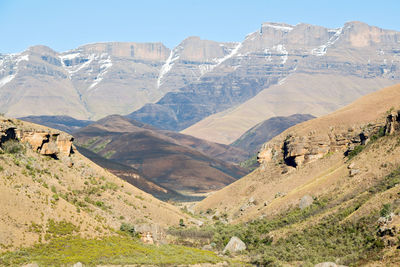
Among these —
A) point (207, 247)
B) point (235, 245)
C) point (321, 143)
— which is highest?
point (321, 143)

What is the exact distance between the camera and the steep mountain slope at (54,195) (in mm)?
64312

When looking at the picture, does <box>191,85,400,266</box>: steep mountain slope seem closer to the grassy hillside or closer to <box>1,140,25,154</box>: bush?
the grassy hillside

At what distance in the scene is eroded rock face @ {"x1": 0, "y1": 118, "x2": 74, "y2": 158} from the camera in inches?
3322

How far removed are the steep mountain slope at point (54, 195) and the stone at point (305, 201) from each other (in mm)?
20596

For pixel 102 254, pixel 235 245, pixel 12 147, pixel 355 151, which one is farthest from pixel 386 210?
pixel 12 147

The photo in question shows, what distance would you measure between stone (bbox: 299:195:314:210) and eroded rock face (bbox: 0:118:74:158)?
38.2 meters

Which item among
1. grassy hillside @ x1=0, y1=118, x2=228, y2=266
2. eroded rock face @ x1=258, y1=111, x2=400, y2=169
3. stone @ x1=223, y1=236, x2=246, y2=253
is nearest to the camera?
grassy hillside @ x1=0, y1=118, x2=228, y2=266

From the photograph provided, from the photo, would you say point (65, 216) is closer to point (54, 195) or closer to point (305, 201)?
point (54, 195)

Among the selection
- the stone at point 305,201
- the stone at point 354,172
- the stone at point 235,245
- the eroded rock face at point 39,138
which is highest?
the eroded rock face at point 39,138

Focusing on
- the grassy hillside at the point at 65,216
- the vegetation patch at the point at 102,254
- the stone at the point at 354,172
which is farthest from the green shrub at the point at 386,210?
the stone at the point at 354,172

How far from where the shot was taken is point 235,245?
8481cm

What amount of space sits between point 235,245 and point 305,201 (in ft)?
65.3

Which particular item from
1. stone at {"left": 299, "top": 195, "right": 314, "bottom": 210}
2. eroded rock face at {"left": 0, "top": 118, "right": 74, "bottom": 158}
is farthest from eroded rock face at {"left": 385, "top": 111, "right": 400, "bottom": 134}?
eroded rock face at {"left": 0, "top": 118, "right": 74, "bottom": 158}

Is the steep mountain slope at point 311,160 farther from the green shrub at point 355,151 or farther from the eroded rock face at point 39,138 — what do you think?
the eroded rock face at point 39,138
